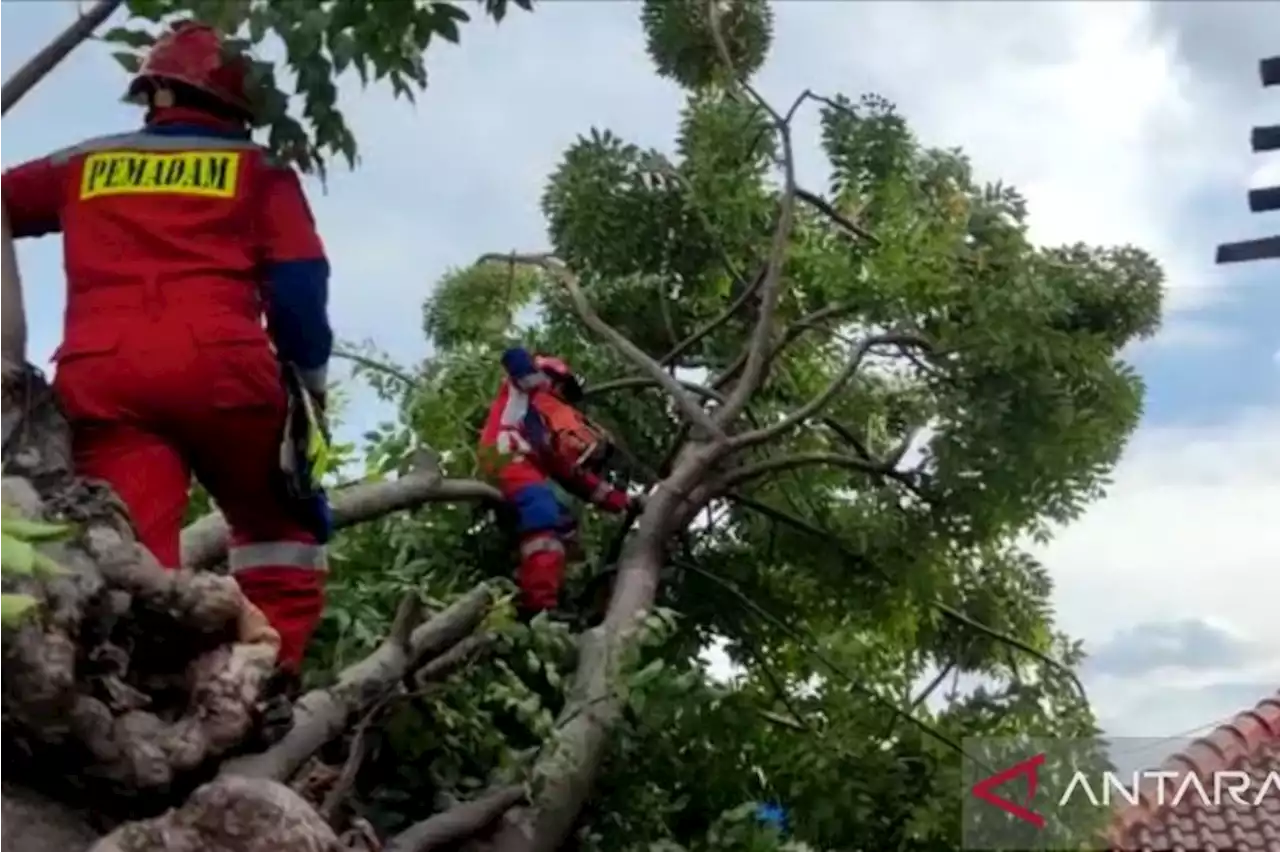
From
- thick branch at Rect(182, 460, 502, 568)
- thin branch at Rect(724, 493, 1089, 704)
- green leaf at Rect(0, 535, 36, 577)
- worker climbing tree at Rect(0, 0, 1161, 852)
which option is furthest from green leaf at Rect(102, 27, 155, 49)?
thin branch at Rect(724, 493, 1089, 704)

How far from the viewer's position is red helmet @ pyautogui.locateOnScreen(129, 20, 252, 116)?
8.05 feet

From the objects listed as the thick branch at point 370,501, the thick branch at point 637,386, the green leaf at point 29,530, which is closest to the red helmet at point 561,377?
the thick branch at point 637,386

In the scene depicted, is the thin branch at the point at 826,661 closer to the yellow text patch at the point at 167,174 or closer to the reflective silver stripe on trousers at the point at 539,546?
the reflective silver stripe on trousers at the point at 539,546

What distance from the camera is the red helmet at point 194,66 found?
246cm

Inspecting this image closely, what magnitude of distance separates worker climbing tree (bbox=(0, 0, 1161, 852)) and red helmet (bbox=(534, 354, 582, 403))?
0.04ft

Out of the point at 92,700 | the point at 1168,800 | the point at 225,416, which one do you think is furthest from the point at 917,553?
the point at 92,700

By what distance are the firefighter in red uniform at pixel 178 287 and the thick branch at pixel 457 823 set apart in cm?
27

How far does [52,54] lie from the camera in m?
2.54

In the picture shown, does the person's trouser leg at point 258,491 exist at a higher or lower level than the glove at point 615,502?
lower

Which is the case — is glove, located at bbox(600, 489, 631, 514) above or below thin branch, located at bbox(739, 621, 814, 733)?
above

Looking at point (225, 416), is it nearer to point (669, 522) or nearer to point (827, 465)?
point (669, 522)

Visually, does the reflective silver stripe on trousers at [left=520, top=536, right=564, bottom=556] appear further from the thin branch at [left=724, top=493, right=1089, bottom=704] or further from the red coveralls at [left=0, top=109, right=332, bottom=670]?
the red coveralls at [left=0, top=109, right=332, bottom=670]

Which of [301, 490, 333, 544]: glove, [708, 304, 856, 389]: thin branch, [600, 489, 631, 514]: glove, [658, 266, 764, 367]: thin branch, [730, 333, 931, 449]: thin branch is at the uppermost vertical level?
[658, 266, 764, 367]: thin branch

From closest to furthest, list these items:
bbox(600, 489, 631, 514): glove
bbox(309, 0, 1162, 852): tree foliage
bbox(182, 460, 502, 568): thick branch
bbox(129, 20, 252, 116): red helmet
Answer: bbox(129, 20, 252, 116): red helmet
bbox(182, 460, 502, 568): thick branch
bbox(309, 0, 1162, 852): tree foliage
bbox(600, 489, 631, 514): glove
